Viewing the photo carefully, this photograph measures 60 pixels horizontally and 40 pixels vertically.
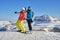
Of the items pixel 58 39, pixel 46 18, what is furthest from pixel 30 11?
pixel 46 18

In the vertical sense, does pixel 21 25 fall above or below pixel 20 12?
below

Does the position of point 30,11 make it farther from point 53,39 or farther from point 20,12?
point 53,39

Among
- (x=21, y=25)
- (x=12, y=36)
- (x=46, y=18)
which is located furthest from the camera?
(x=46, y=18)

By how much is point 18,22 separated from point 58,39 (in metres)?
4.17

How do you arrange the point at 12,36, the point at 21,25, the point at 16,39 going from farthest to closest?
the point at 21,25
the point at 12,36
the point at 16,39

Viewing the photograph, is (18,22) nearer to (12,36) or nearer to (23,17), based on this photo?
(23,17)

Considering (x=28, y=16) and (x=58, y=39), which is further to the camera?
(x=28, y=16)

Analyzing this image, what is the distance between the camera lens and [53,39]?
44.6ft

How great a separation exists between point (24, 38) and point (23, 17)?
9.12 ft

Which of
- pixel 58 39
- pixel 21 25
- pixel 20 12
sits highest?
pixel 20 12

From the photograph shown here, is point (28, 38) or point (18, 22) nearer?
point (28, 38)

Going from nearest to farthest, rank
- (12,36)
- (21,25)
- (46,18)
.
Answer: (12,36) → (21,25) → (46,18)

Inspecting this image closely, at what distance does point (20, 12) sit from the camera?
16.3 m

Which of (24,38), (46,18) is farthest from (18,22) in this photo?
(46,18)
